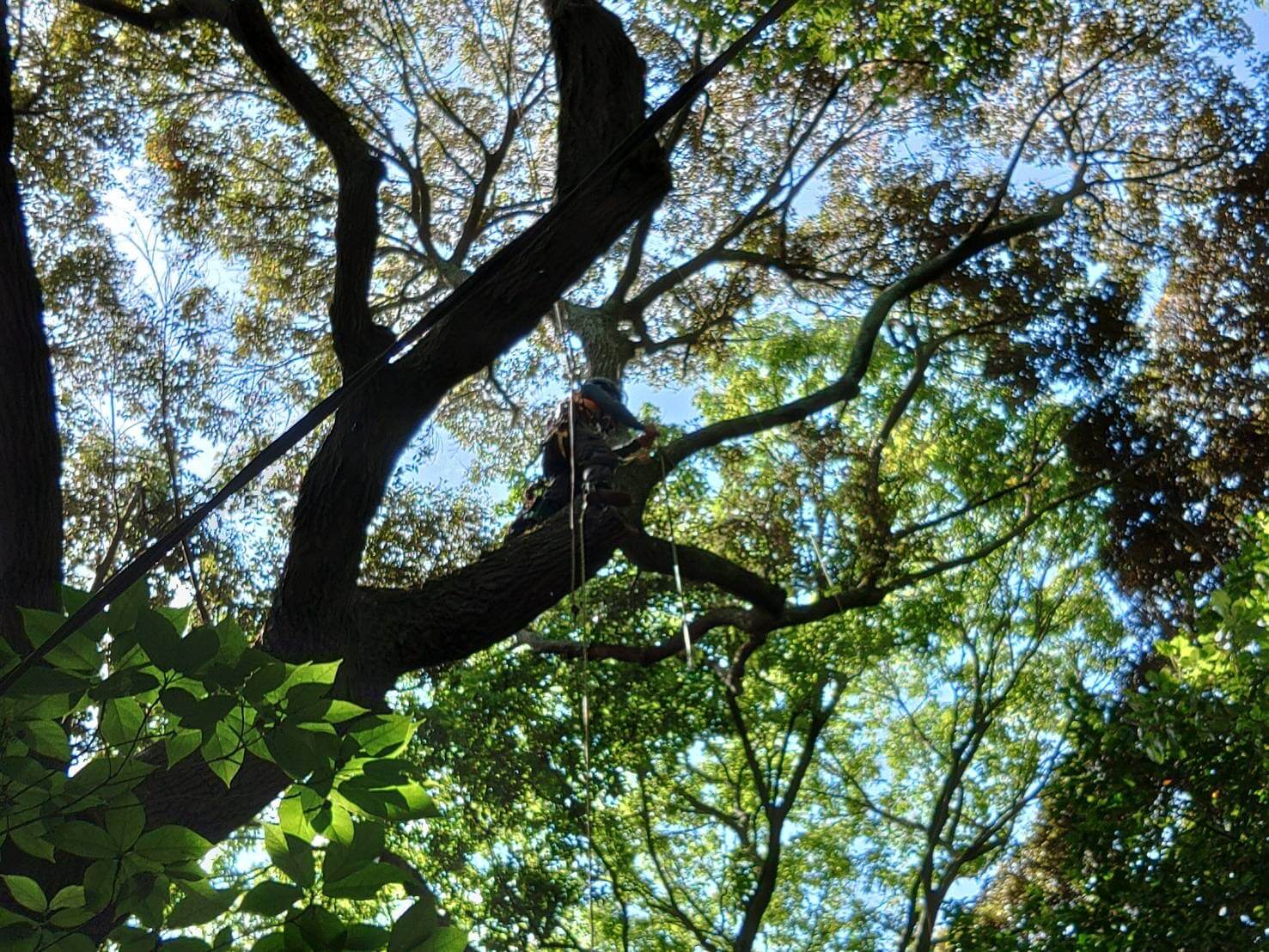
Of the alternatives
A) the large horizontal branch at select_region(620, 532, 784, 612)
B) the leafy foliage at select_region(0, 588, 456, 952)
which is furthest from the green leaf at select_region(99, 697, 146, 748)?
the large horizontal branch at select_region(620, 532, 784, 612)

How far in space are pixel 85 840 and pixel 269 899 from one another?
32cm

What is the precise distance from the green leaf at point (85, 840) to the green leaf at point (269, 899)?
26 cm

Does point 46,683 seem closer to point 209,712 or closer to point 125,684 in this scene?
point 125,684

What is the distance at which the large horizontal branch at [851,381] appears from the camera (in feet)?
20.6

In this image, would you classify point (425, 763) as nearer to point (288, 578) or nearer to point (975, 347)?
point (288, 578)

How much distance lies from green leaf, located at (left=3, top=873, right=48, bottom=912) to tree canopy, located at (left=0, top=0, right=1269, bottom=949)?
2.26 meters

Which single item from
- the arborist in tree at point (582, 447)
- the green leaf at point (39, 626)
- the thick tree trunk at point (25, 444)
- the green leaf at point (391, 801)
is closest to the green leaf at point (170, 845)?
the green leaf at point (391, 801)

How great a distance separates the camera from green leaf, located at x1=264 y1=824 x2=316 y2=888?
1705 mm

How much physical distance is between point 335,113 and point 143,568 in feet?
11.2

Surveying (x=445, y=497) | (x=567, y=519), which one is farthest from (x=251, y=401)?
(x=567, y=519)

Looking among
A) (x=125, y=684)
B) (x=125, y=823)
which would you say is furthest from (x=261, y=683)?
(x=125, y=823)

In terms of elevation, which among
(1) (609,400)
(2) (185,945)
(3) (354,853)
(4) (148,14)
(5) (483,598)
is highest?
(4) (148,14)

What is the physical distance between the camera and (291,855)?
173 centimetres

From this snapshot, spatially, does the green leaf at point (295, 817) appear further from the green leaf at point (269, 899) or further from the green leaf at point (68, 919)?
the green leaf at point (68, 919)
